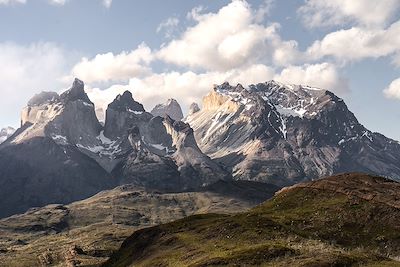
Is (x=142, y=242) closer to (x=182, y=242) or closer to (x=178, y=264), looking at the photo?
(x=182, y=242)

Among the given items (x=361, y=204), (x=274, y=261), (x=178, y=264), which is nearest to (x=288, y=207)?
(x=361, y=204)

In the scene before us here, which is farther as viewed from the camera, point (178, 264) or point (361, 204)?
point (361, 204)

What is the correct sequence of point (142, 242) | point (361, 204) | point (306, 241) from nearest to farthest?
point (306, 241)
point (361, 204)
point (142, 242)

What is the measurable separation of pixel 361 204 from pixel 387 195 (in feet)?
16.4

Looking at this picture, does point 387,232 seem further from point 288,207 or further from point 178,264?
point 178,264

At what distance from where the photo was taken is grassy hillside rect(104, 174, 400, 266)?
54938 mm

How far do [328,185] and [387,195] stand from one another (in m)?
11.4

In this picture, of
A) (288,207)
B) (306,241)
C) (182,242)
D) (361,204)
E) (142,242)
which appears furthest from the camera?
(142,242)

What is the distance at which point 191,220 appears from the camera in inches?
3807

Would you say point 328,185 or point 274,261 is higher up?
point 328,185

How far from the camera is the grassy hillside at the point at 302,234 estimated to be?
54938mm

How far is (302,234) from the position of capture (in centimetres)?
6738

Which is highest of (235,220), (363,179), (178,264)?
(363,179)

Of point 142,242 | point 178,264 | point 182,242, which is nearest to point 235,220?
point 182,242
